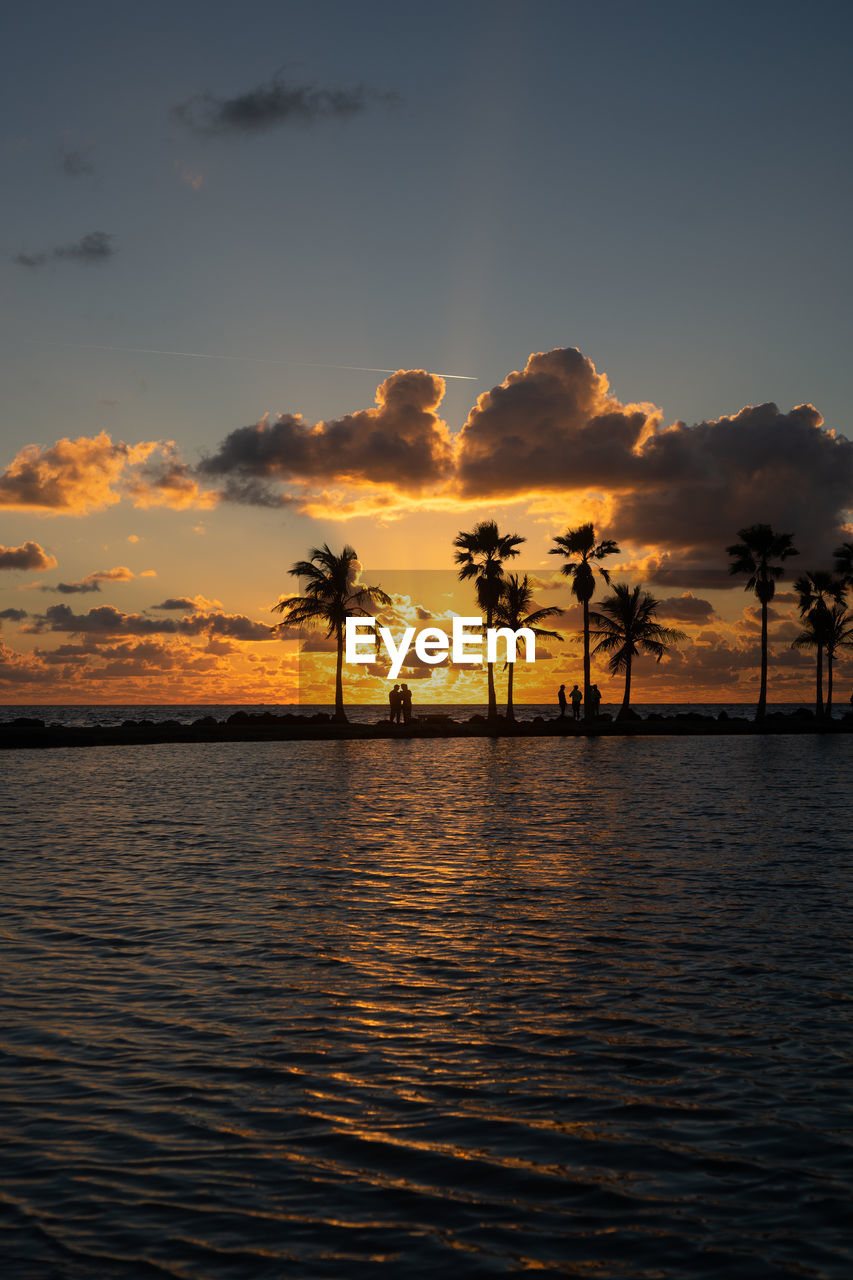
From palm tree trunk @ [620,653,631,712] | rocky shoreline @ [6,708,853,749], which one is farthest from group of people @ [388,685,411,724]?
palm tree trunk @ [620,653,631,712]

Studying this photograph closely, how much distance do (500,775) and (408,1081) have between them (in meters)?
27.7

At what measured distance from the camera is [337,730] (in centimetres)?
6259

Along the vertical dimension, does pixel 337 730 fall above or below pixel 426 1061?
above

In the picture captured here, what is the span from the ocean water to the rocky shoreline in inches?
1521

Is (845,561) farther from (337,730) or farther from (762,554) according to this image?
(337,730)

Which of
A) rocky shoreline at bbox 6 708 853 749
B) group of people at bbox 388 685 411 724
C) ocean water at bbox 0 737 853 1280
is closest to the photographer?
ocean water at bbox 0 737 853 1280

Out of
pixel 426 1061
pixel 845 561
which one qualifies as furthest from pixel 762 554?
pixel 426 1061

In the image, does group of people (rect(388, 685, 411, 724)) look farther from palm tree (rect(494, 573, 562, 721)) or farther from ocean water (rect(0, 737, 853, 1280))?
ocean water (rect(0, 737, 853, 1280))

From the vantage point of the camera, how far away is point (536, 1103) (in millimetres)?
6836

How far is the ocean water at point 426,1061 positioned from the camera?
17.0 ft

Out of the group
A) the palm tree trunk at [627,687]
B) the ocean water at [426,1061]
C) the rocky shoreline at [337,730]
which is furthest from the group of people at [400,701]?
the ocean water at [426,1061]

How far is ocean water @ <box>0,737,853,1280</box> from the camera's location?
5.20m

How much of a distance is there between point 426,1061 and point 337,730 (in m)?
55.3

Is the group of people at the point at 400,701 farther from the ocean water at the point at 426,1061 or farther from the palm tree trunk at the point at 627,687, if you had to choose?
the ocean water at the point at 426,1061
